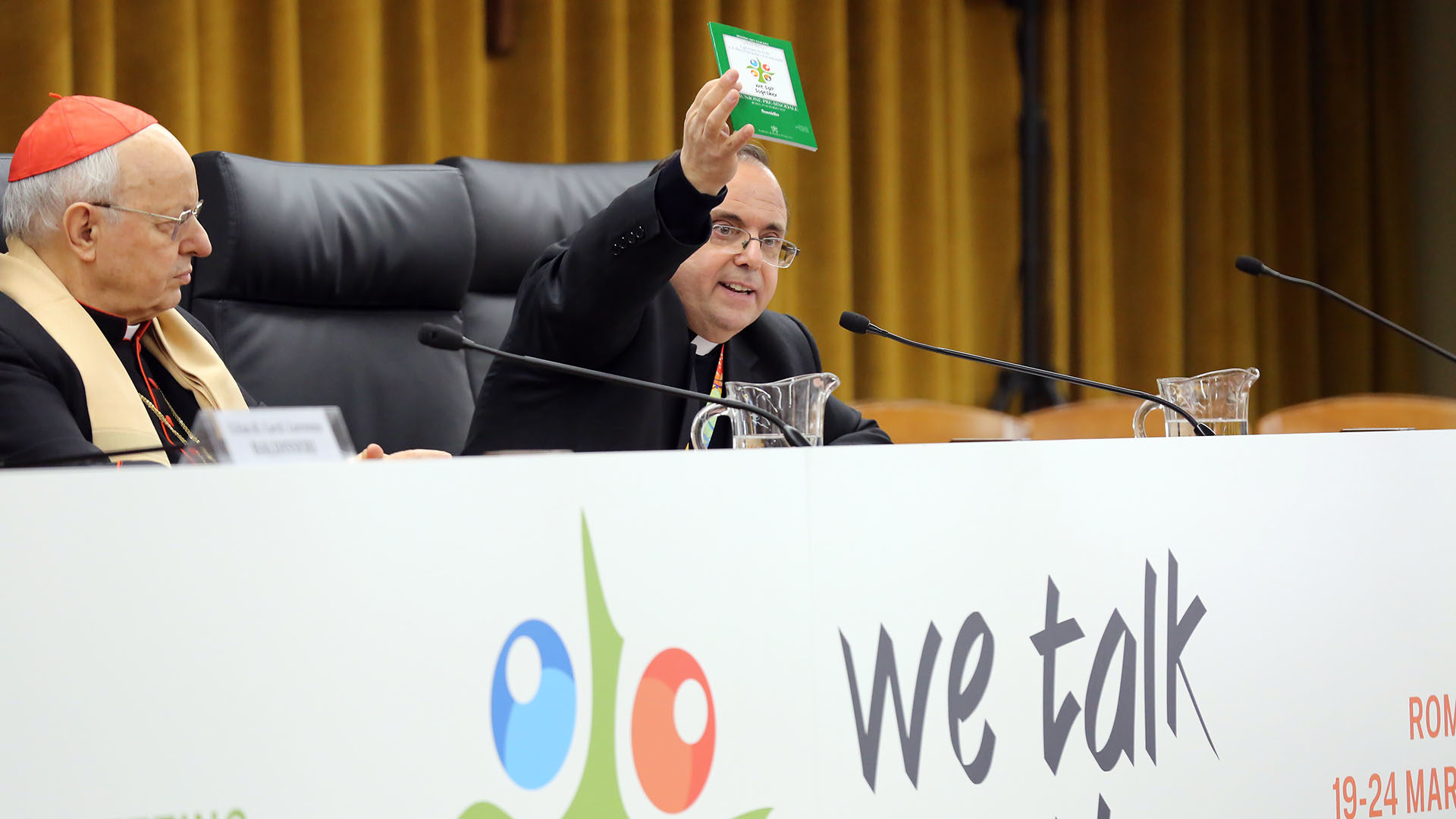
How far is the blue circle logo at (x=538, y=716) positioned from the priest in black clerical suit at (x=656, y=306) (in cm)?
70

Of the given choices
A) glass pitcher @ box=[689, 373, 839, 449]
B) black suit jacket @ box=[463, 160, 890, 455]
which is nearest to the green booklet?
black suit jacket @ box=[463, 160, 890, 455]

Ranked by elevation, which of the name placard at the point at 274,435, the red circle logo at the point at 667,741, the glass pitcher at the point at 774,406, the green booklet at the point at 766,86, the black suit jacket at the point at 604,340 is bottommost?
the red circle logo at the point at 667,741

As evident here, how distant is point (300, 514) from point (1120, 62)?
12.0 ft

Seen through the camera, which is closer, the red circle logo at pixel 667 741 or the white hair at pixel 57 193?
the red circle logo at pixel 667 741

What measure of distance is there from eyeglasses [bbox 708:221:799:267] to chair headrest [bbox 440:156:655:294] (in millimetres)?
737

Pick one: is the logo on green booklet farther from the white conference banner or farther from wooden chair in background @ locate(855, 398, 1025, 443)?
wooden chair in background @ locate(855, 398, 1025, 443)

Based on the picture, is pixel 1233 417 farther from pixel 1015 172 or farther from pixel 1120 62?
pixel 1120 62

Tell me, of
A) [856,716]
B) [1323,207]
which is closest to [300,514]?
[856,716]

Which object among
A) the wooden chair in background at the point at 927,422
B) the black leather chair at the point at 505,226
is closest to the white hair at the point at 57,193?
the black leather chair at the point at 505,226

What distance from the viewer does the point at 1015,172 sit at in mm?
3779

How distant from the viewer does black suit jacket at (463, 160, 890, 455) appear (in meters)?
1.54

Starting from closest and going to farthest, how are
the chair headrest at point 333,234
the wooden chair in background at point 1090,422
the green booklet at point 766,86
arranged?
the green booklet at point 766,86 → the chair headrest at point 333,234 → the wooden chair in background at point 1090,422

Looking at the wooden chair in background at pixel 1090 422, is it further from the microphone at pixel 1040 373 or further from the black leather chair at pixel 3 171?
the black leather chair at pixel 3 171

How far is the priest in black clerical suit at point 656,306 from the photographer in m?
1.50
